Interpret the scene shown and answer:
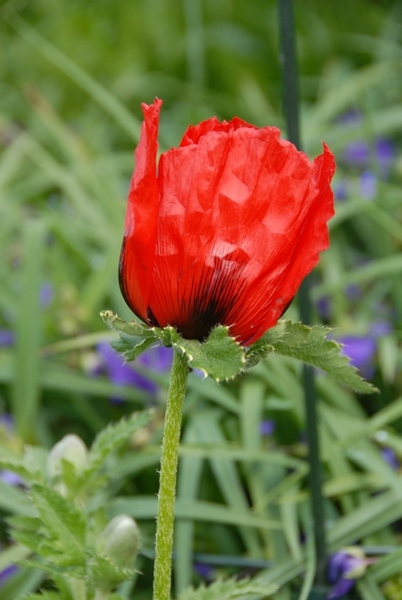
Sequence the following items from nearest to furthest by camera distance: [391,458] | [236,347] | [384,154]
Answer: [236,347] < [391,458] < [384,154]

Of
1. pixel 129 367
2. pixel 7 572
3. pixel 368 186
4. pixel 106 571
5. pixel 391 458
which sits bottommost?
pixel 106 571

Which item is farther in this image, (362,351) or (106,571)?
(362,351)

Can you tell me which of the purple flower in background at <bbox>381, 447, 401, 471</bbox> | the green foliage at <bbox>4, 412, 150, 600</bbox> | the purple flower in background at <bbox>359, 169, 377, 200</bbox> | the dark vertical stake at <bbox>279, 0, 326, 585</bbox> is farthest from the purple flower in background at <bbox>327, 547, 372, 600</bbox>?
the purple flower in background at <bbox>359, 169, 377, 200</bbox>

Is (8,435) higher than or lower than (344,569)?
higher

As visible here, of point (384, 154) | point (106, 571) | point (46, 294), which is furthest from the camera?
point (384, 154)

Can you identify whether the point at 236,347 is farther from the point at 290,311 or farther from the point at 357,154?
the point at 357,154

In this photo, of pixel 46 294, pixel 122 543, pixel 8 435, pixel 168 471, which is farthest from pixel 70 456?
pixel 46 294

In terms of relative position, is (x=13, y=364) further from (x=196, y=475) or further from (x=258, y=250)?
(x=258, y=250)
